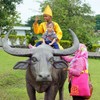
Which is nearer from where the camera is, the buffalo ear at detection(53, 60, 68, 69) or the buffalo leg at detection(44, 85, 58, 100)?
the buffalo ear at detection(53, 60, 68, 69)

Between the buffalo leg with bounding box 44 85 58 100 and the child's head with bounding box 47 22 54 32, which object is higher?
the child's head with bounding box 47 22 54 32

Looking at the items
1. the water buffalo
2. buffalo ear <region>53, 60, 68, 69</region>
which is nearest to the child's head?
the water buffalo

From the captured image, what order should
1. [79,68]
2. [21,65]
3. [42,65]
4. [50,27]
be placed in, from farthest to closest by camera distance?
[50,27] < [79,68] < [21,65] < [42,65]

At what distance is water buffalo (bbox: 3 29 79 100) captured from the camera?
17.7ft

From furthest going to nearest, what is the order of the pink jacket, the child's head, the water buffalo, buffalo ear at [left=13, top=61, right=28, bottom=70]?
1. the child's head
2. the pink jacket
3. buffalo ear at [left=13, top=61, right=28, bottom=70]
4. the water buffalo

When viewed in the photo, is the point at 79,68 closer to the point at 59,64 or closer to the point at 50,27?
the point at 59,64

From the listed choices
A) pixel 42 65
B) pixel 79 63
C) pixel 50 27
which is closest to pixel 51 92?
pixel 79 63

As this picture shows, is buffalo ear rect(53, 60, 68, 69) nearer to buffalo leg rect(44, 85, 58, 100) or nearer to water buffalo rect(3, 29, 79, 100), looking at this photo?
water buffalo rect(3, 29, 79, 100)

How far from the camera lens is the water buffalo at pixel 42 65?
5.39m

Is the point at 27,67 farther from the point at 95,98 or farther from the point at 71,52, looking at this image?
the point at 95,98

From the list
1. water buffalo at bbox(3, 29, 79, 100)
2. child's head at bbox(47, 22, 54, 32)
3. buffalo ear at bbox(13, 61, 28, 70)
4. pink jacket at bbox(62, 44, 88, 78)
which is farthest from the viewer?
child's head at bbox(47, 22, 54, 32)

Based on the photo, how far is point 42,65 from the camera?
5.42 m

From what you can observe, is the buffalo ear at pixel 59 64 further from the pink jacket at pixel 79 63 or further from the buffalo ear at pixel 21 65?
the buffalo ear at pixel 21 65

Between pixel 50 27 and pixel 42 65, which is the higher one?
pixel 50 27
